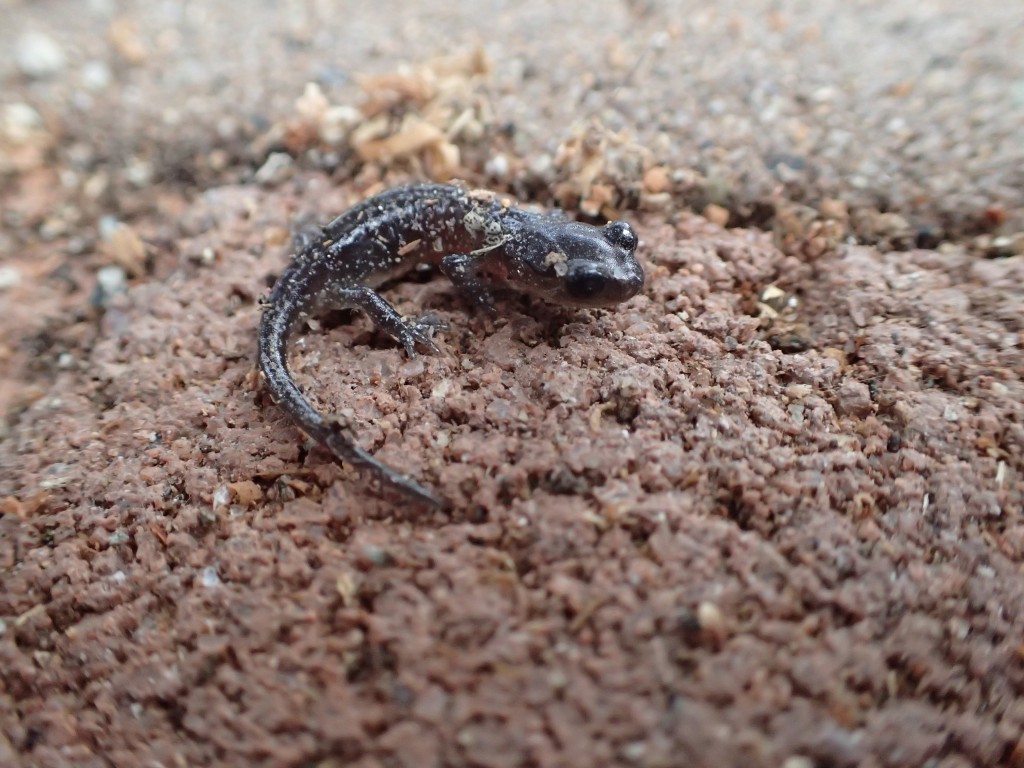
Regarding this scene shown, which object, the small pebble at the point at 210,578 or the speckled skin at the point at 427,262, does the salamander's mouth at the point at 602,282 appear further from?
the small pebble at the point at 210,578

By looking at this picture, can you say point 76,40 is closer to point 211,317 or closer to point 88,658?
point 211,317

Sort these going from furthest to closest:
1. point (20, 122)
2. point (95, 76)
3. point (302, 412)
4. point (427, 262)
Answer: point (95, 76) < point (20, 122) < point (427, 262) < point (302, 412)

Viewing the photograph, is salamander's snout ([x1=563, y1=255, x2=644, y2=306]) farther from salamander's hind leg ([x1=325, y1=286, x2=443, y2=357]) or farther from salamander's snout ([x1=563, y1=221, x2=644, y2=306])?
salamander's hind leg ([x1=325, y1=286, x2=443, y2=357])

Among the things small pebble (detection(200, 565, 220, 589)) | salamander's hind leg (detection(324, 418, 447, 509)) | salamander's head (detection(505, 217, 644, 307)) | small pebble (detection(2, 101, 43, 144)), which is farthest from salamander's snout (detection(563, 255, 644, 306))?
small pebble (detection(2, 101, 43, 144))

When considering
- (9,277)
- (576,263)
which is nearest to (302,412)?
(576,263)

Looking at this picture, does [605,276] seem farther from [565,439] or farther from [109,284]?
[109,284]

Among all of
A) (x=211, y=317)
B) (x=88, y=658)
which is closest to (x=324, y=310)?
(x=211, y=317)
